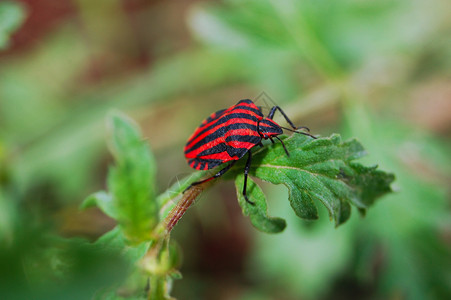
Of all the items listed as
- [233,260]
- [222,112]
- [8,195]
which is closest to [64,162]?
[8,195]

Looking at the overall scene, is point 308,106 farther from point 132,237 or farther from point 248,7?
point 132,237

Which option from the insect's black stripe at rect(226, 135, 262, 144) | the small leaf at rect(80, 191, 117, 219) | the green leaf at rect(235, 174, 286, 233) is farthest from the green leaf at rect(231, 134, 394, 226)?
the small leaf at rect(80, 191, 117, 219)

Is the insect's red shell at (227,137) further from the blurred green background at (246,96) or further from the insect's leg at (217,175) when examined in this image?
the blurred green background at (246,96)

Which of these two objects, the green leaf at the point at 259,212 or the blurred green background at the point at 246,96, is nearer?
the green leaf at the point at 259,212

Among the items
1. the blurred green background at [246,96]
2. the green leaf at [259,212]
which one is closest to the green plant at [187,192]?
the green leaf at [259,212]

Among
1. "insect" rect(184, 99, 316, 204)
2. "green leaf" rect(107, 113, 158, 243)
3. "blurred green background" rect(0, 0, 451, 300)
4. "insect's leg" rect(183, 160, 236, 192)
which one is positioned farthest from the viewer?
"blurred green background" rect(0, 0, 451, 300)

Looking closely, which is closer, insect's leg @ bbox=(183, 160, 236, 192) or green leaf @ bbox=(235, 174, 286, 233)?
green leaf @ bbox=(235, 174, 286, 233)

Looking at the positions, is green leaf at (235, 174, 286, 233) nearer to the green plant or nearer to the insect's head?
the green plant
